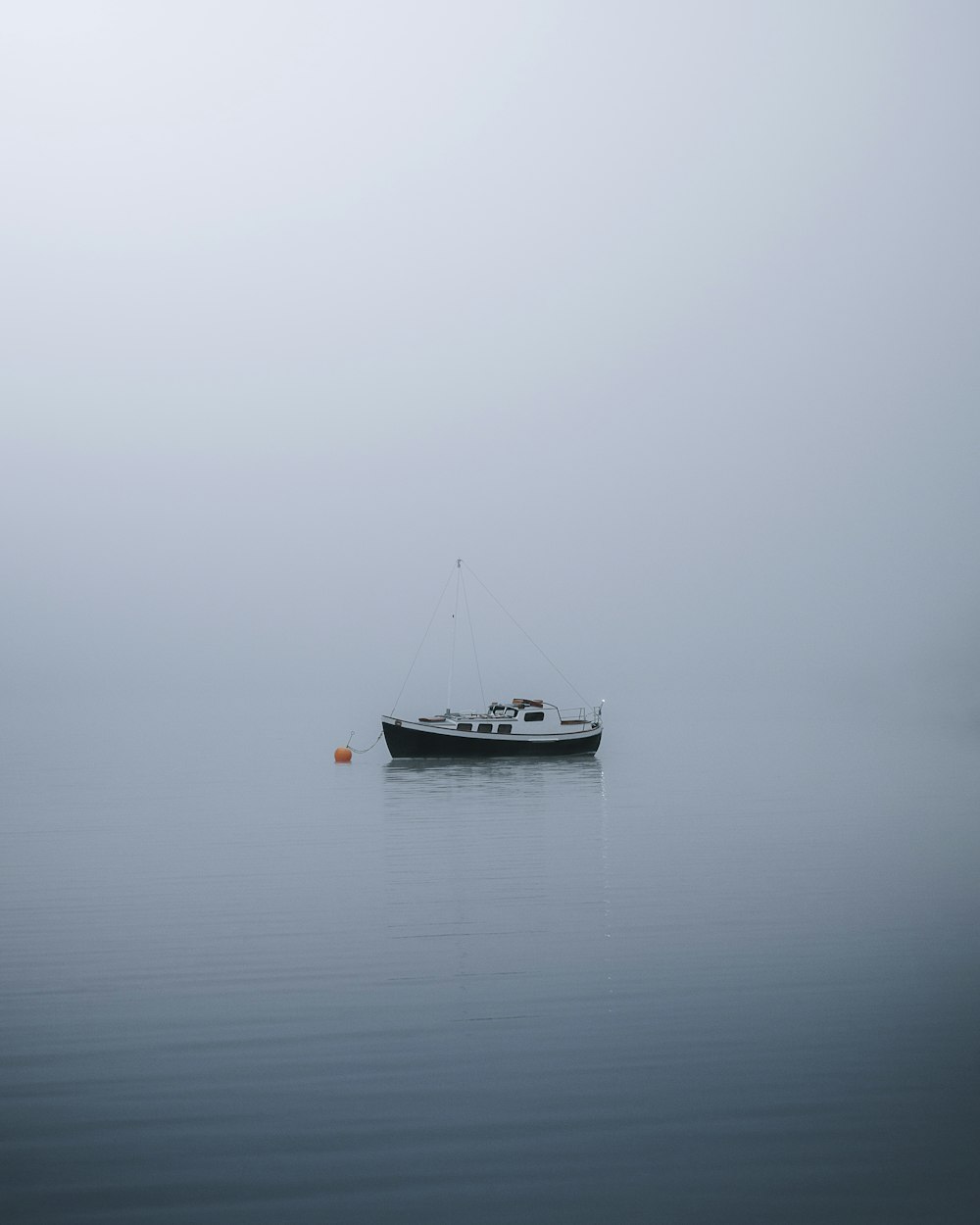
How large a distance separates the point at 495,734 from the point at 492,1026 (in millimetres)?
55069

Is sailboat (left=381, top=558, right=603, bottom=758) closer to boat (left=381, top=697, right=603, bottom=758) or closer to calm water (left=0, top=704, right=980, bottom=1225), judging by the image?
boat (left=381, top=697, right=603, bottom=758)

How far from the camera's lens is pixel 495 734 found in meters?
70.4

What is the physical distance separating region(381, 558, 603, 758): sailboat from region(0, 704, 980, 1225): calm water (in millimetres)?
30910

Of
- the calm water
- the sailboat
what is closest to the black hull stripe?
the sailboat

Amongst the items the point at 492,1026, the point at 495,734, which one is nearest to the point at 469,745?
the point at 495,734

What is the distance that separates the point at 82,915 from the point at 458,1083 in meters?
14.1

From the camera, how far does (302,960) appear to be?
770 inches

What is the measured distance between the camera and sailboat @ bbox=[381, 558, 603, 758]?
7019 centimetres

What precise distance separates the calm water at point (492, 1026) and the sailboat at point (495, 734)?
101 ft

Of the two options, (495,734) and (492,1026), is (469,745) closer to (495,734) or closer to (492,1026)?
(495,734)

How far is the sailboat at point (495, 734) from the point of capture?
70188 mm

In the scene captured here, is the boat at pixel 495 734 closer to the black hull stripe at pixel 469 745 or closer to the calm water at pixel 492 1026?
the black hull stripe at pixel 469 745

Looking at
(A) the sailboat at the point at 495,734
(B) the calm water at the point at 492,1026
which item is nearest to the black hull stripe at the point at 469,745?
(A) the sailboat at the point at 495,734

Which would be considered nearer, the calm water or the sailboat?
the calm water
